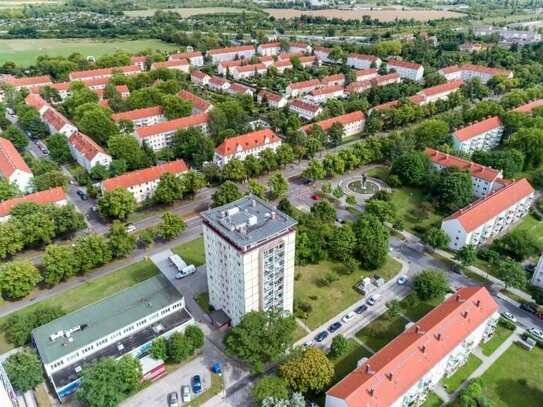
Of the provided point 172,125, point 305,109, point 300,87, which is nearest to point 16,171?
point 172,125

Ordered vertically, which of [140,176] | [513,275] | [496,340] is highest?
[140,176]

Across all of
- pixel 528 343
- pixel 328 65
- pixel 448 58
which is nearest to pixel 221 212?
pixel 528 343

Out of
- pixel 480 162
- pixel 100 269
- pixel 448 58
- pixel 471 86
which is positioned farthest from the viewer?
pixel 448 58

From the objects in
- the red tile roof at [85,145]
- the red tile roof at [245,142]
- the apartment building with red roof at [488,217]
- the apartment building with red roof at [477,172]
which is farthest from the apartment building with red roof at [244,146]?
the apartment building with red roof at [488,217]

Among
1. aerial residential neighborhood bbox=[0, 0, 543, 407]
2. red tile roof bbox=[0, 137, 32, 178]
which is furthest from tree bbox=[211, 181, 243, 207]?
red tile roof bbox=[0, 137, 32, 178]

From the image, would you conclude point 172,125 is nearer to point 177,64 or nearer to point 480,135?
point 177,64

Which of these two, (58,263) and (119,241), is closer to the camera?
(58,263)

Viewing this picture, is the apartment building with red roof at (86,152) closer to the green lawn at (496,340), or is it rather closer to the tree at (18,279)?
the tree at (18,279)

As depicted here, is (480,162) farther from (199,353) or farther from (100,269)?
(100,269)

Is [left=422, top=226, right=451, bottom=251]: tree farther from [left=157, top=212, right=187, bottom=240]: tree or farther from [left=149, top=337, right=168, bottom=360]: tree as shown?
[left=149, top=337, right=168, bottom=360]: tree
